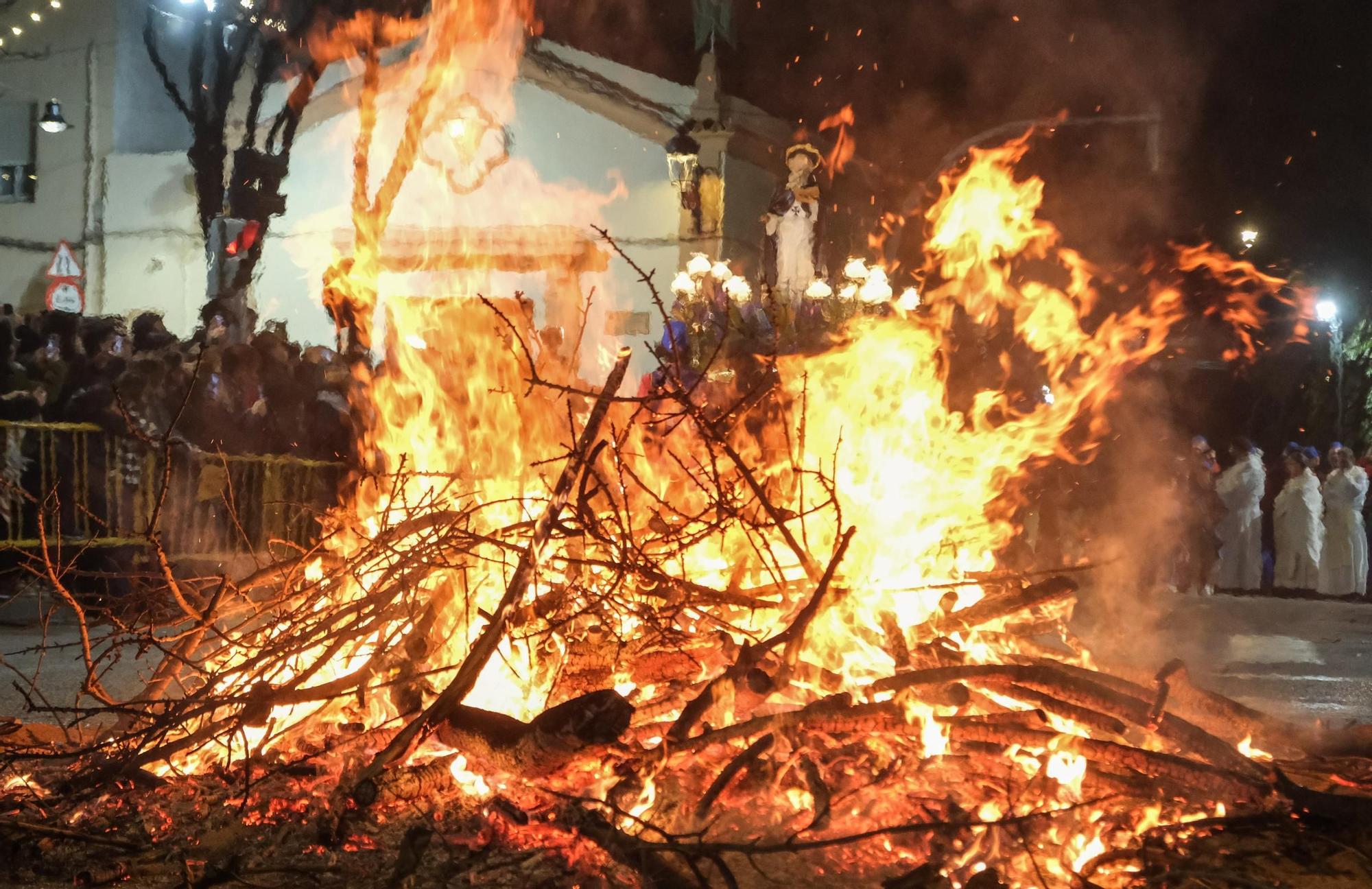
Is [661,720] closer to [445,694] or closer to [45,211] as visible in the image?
[445,694]

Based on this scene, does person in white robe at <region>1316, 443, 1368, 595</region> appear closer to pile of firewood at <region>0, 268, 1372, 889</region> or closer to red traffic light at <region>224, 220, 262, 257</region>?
pile of firewood at <region>0, 268, 1372, 889</region>

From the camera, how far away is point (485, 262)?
21359mm

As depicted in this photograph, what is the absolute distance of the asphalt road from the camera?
656 cm

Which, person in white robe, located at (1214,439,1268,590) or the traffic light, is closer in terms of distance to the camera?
person in white robe, located at (1214,439,1268,590)

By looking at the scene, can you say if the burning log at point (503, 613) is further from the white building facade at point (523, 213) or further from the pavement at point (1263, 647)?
the white building facade at point (523, 213)

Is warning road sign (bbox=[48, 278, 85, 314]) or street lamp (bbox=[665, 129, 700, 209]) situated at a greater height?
street lamp (bbox=[665, 129, 700, 209])

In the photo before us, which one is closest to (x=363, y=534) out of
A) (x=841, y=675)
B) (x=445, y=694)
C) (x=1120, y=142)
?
(x=445, y=694)

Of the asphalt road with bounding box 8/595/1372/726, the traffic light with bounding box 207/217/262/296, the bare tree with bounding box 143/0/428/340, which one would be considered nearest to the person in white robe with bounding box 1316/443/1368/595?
the asphalt road with bounding box 8/595/1372/726

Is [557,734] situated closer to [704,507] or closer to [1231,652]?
[704,507]

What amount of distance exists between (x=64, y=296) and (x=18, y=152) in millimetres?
8164

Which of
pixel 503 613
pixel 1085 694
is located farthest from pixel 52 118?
pixel 1085 694

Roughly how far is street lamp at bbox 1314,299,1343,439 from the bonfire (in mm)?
18946

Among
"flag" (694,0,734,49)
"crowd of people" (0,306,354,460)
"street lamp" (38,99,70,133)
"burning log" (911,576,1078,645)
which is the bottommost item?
"burning log" (911,576,1078,645)

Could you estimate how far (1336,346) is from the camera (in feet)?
72.7
